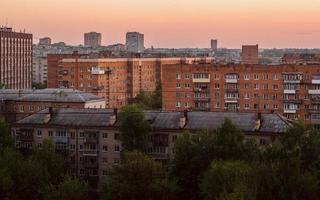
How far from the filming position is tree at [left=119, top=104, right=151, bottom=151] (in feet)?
126

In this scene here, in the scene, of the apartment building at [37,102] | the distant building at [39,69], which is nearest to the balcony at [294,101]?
the apartment building at [37,102]

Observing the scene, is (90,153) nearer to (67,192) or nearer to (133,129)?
(133,129)

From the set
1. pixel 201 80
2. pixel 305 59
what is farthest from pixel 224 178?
pixel 305 59

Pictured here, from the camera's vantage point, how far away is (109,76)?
81.9 m

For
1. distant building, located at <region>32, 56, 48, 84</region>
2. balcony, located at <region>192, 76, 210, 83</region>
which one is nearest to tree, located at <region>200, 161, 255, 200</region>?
balcony, located at <region>192, 76, 210, 83</region>

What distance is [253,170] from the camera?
30375 mm

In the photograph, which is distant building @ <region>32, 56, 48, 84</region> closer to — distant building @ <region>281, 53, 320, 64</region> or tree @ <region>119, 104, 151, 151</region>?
distant building @ <region>281, 53, 320, 64</region>

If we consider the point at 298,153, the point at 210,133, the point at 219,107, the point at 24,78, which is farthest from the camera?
the point at 24,78

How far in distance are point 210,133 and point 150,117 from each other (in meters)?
6.34

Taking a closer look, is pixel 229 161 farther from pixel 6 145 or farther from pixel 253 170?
pixel 6 145

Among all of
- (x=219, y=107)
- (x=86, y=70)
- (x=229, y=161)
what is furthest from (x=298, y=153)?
(x=86, y=70)

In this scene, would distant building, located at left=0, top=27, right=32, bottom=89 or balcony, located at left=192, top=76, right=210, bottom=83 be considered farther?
distant building, located at left=0, top=27, right=32, bottom=89

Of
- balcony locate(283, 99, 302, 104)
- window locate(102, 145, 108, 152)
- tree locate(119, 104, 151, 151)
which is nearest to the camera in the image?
tree locate(119, 104, 151, 151)

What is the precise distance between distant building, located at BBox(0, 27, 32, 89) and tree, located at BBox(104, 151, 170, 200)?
74050 millimetres
